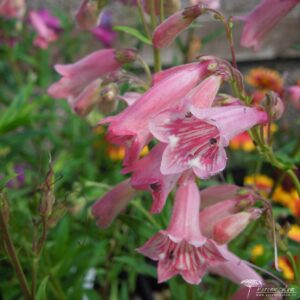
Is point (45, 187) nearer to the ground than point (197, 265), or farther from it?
farther from it

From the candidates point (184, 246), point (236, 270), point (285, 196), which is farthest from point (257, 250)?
point (184, 246)

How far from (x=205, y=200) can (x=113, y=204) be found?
0.44 feet

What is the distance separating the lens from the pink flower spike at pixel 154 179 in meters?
0.67

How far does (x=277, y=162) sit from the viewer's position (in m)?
0.77

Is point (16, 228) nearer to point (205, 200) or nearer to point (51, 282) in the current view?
point (51, 282)

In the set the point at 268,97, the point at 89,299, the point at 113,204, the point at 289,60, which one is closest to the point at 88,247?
the point at 89,299

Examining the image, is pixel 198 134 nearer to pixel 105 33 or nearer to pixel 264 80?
pixel 105 33

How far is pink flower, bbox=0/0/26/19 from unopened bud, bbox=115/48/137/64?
860 mm

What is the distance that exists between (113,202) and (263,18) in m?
0.34

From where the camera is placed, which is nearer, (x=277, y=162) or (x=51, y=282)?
(x=277, y=162)

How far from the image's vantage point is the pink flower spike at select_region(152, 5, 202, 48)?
2.33 feet

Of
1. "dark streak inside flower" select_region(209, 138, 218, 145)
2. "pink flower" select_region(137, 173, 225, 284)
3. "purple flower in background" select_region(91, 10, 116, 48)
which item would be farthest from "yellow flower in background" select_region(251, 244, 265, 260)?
"purple flower in background" select_region(91, 10, 116, 48)

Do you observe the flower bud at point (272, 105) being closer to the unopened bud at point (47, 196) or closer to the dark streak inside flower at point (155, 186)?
the dark streak inside flower at point (155, 186)

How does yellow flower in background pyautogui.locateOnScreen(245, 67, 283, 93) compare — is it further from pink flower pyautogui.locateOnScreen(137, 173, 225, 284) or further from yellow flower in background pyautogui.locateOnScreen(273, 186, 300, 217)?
pink flower pyautogui.locateOnScreen(137, 173, 225, 284)
